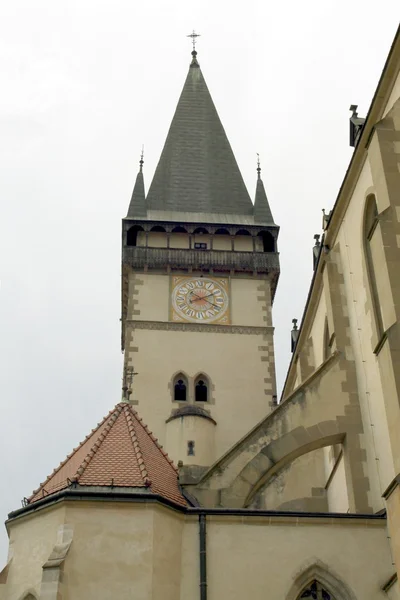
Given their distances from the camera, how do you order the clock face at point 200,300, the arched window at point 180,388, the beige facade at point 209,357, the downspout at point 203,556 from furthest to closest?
the clock face at point 200,300, the arched window at point 180,388, the beige facade at point 209,357, the downspout at point 203,556

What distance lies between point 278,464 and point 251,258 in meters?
17.0

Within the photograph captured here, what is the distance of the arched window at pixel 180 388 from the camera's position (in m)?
30.0

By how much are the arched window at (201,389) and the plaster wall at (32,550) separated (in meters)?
15.7

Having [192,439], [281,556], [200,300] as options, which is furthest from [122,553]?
[200,300]

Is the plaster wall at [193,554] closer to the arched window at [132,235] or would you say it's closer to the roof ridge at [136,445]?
the roof ridge at [136,445]

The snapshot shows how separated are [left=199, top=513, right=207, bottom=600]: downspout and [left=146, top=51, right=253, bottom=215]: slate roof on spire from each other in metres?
21.8

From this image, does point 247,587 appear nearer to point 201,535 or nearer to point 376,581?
point 201,535

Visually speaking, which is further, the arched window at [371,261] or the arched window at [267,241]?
the arched window at [267,241]

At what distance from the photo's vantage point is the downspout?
13.8 metres

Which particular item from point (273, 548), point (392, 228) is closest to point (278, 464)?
point (273, 548)

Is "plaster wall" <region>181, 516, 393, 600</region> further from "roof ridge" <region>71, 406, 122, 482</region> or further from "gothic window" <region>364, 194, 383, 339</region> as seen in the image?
"gothic window" <region>364, 194, 383, 339</region>

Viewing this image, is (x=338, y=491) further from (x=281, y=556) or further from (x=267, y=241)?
(x=267, y=241)

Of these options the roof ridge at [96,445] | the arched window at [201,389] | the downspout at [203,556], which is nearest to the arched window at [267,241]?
the arched window at [201,389]

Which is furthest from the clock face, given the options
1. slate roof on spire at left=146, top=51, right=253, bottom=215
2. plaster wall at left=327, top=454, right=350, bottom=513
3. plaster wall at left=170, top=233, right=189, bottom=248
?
plaster wall at left=327, top=454, right=350, bottom=513
